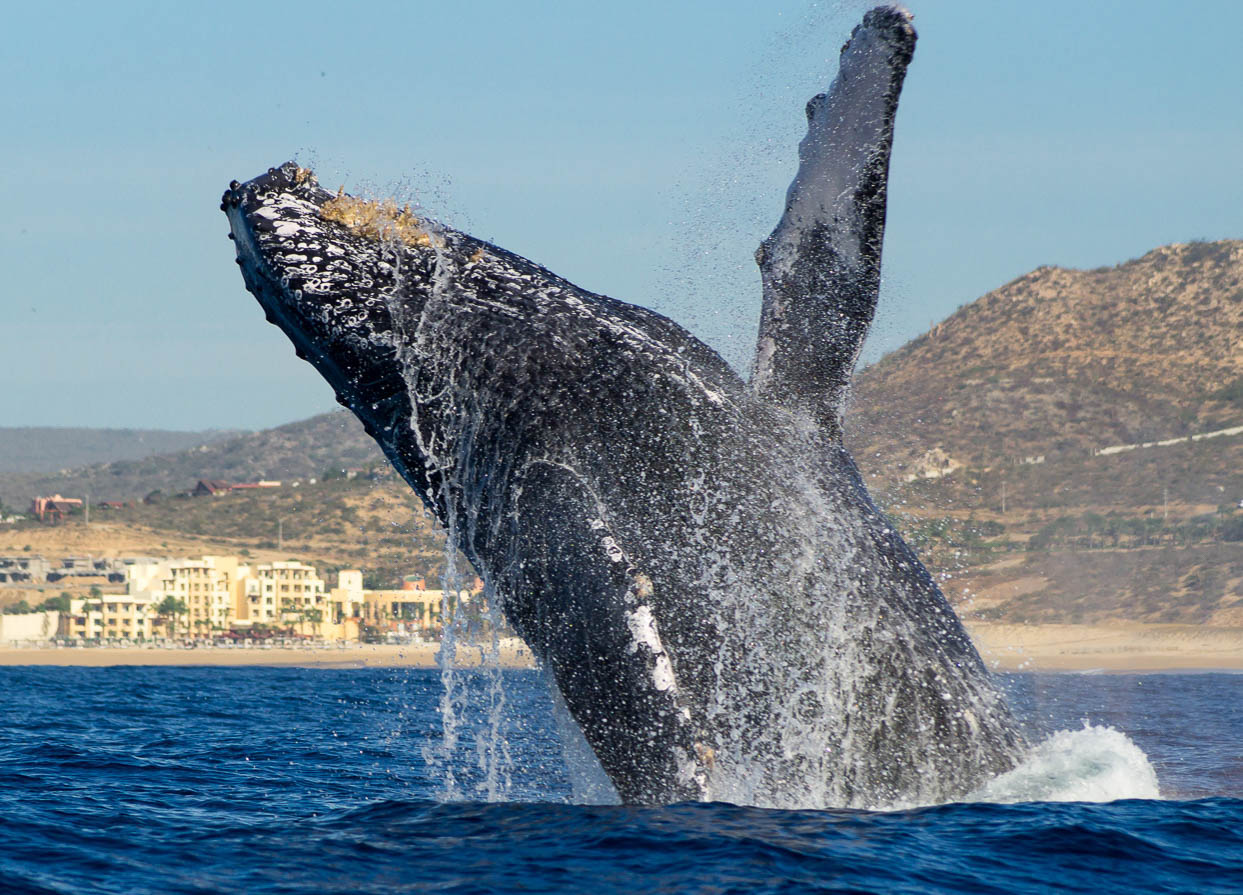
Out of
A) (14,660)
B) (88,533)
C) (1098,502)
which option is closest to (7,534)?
(88,533)

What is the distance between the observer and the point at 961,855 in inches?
271

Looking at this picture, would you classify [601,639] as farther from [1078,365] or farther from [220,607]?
[1078,365]

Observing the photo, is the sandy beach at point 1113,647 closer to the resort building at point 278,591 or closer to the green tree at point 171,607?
the resort building at point 278,591

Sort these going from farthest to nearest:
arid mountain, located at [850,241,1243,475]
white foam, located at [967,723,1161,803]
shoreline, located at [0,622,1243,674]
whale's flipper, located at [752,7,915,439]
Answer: arid mountain, located at [850,241,1243,475]
shoreline, located at [0,622,1243,674]
white foam, located at [967,723,1161,803]
whale's flipper, located at [752,7,915,439]

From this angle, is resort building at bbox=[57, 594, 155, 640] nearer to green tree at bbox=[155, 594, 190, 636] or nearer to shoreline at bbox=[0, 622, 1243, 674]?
green tree at bbox=[155, 594, 190, 636]

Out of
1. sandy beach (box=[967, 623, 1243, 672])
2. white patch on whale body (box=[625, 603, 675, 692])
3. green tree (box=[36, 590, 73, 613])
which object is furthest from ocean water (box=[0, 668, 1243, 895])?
green tree (box=[36, 590, 73, 613])

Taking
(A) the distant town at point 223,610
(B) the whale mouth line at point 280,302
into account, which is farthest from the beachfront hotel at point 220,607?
(B) the whale mouth line at point 280,302

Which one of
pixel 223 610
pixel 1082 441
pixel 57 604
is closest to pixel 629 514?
pixel 1082 441

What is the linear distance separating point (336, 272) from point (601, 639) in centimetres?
193

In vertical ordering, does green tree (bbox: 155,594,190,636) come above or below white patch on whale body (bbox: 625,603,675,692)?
below

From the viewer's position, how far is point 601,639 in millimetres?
6152

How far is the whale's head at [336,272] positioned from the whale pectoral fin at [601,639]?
2.76 feet

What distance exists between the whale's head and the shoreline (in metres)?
40.0

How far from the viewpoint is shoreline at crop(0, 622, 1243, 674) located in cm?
5984
